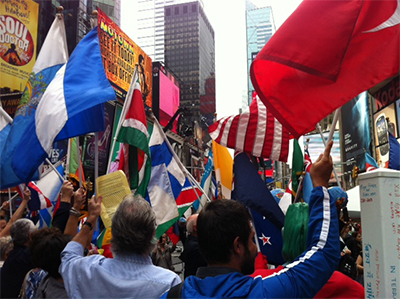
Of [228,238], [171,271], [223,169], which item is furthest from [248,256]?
[223,169]

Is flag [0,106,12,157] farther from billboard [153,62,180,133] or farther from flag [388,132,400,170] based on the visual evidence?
billboard [153,62,180,133]

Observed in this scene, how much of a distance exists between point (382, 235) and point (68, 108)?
357 centimetres

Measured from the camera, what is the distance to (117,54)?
3338 cm

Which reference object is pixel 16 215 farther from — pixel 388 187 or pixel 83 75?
pixel 388 187

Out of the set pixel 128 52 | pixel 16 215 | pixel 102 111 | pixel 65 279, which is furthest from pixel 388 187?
pixel 128 52

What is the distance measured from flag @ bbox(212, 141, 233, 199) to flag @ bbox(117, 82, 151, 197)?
1.71 metres

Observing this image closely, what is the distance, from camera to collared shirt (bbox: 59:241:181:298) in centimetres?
246

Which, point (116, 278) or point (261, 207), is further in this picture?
point (261, 207)

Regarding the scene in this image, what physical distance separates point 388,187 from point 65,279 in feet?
6.53

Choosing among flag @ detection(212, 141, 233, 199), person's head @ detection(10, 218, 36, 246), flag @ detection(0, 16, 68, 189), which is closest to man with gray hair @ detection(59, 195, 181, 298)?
person's head @ detection(10, 218, 36, 246)

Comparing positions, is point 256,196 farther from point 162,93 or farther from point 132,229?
point 162,93

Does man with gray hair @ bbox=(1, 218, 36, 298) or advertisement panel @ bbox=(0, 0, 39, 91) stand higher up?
advertisement panel @ bbox=(0, 0, 39, 91)

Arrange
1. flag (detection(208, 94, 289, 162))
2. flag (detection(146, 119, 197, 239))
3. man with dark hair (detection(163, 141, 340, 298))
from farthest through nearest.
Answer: flag (detection(146, 119, 197, 239)) < flag (detection(208, 94, 289, 162)) < man with dark hair (detection(163, 141, 340, 298))

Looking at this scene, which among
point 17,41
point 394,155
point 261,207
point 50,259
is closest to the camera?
point 50,259
